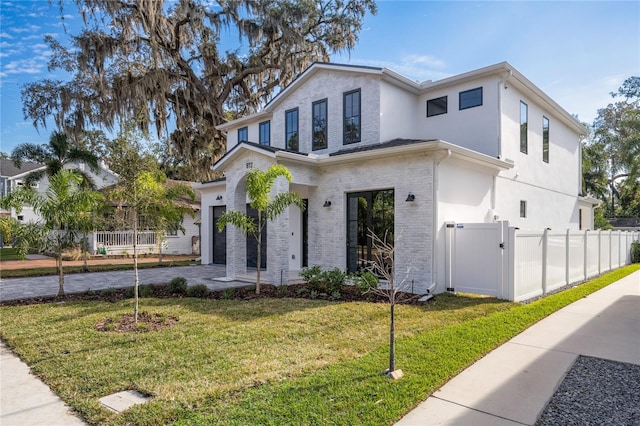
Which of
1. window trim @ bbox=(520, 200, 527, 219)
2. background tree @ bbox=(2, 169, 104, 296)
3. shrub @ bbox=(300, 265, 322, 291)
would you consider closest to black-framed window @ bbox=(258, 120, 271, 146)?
shrub @ bbox=(300, 265, 322, 291)

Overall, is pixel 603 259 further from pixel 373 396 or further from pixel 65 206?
pixel 65 206

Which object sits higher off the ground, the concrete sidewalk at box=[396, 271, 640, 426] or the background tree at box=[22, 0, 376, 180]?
the background tree at box=[22, 0, 376, 180]

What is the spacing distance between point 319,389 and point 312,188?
8368 millimetres

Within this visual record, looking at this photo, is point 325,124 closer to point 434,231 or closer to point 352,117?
point 352,117

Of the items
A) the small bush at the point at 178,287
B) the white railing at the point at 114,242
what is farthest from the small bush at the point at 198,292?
the white railing at the point at 114,242

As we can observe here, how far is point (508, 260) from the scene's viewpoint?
8.16 meters

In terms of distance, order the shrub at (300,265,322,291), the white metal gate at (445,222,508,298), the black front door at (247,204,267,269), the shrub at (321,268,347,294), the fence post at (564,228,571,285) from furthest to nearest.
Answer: the black front door at (247,204,267,269) → the fence post at (564,228,571,285) → the shrub at (300,265,322,291) → the shrub at (321,268,347,294) → the white metal gate at (445,222,508,298)

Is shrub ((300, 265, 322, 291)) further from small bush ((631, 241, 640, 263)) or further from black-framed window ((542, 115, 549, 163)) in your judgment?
small bush ((631, 241, 640, 263))

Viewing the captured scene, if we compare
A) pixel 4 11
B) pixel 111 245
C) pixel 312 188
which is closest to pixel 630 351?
pixel 312 188

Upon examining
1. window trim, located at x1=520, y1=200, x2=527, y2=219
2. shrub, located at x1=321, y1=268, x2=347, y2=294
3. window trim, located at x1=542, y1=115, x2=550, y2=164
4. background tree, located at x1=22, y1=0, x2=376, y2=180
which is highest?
background tree, located at x1=22, y1=0, x2=376, y2=180

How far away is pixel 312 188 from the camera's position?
38.5 ft

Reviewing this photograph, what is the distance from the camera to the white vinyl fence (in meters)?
8.24

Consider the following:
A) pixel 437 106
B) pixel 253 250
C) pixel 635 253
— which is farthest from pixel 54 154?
pixel 635 253

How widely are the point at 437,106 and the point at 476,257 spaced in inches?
234
